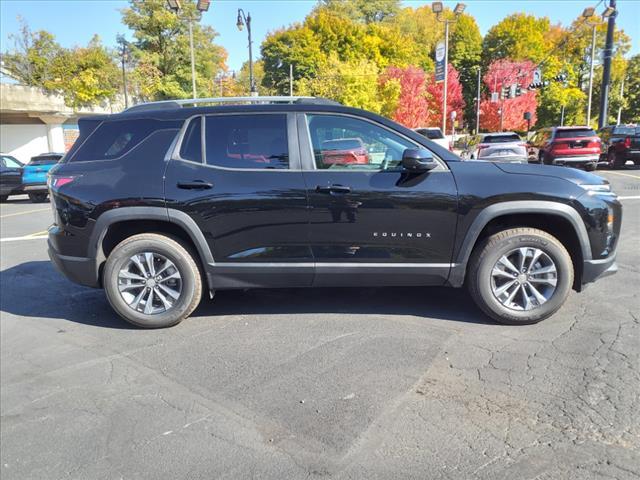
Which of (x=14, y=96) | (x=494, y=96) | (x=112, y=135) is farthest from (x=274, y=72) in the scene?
(x=112, y=135)

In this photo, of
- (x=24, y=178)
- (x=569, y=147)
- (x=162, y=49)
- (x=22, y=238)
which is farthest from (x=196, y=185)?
(x=162, y=49)

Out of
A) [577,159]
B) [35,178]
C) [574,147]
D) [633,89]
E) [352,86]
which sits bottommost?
[35,178]

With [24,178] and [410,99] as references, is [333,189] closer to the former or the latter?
[24,178]

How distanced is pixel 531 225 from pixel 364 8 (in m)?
77.4

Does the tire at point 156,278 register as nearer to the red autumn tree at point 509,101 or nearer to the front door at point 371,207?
the front door at point 371,207

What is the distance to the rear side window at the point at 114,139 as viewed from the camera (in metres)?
4.41

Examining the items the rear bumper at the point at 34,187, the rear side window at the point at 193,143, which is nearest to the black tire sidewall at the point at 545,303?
the rear side window at the point at 193,143

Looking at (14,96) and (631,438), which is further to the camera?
(14,96)

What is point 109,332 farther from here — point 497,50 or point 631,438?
point 497,50

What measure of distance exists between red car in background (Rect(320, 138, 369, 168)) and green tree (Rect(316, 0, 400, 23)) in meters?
70.3

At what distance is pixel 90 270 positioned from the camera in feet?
14.6

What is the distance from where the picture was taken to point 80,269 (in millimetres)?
4453

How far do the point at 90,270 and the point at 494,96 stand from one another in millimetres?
44575

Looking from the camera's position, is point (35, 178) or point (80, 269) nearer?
point (80, 269)
